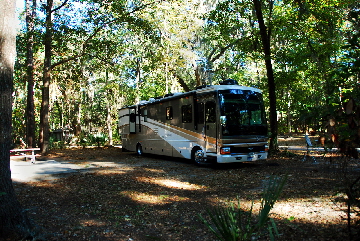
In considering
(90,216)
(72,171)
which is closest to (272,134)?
(72,171)

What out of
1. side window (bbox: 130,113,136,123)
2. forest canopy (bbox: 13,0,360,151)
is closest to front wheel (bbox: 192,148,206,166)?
forest canopy (bbox: 13,0,360,151)

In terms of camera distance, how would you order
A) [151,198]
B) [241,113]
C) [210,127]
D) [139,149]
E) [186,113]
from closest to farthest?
[151,198], [241,113], [210,127], [186,113], [139,149]

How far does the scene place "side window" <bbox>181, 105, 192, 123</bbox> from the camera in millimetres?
12148

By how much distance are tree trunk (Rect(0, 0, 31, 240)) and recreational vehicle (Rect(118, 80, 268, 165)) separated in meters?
7.11

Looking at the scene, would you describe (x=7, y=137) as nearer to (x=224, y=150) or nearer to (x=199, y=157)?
(x=224, y=150)

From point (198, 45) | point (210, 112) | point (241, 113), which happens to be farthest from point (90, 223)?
point (198, 45)

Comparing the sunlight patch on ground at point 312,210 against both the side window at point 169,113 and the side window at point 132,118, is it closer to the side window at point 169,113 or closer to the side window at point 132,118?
the side window at point 169,113

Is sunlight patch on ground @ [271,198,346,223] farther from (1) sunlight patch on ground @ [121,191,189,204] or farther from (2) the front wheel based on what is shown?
(2) the front wheel

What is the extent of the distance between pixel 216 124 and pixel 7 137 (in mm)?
7232

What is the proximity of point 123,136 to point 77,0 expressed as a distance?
8.35m

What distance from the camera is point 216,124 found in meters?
10.5

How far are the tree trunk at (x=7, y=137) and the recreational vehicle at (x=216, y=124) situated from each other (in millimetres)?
7109

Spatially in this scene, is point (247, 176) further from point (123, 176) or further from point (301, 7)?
point (301, 7)

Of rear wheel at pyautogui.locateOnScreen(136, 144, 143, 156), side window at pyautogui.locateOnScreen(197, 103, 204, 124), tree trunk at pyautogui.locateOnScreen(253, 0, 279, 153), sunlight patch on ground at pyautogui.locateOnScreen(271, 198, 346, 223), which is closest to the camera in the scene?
sunlight patch on ground at pyautogui.locateOnScreen(271, 198, 346, 223)
